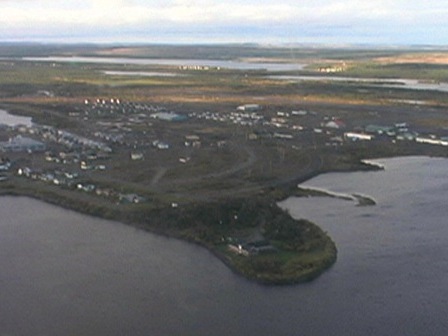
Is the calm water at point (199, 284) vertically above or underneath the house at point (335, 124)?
above

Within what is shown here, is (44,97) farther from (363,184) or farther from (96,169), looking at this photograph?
(363,184)

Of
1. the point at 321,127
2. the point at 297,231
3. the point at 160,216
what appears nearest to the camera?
the point at 297,231

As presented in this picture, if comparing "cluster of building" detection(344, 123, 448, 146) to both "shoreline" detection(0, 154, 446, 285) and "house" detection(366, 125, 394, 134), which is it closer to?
"house" detection(366, 125, 394, 134)

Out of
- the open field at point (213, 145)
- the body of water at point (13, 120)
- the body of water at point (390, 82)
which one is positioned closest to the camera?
the open field at point (213, 145)

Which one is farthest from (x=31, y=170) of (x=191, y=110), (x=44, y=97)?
(x=44, y=97)

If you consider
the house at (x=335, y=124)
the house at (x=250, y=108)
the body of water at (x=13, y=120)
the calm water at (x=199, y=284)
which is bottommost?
the body of water at (x=13, y=120)

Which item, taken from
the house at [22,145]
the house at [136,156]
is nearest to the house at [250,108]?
the house at [22,145]

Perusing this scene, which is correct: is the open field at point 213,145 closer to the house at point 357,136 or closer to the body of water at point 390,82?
the house at point 357,136
